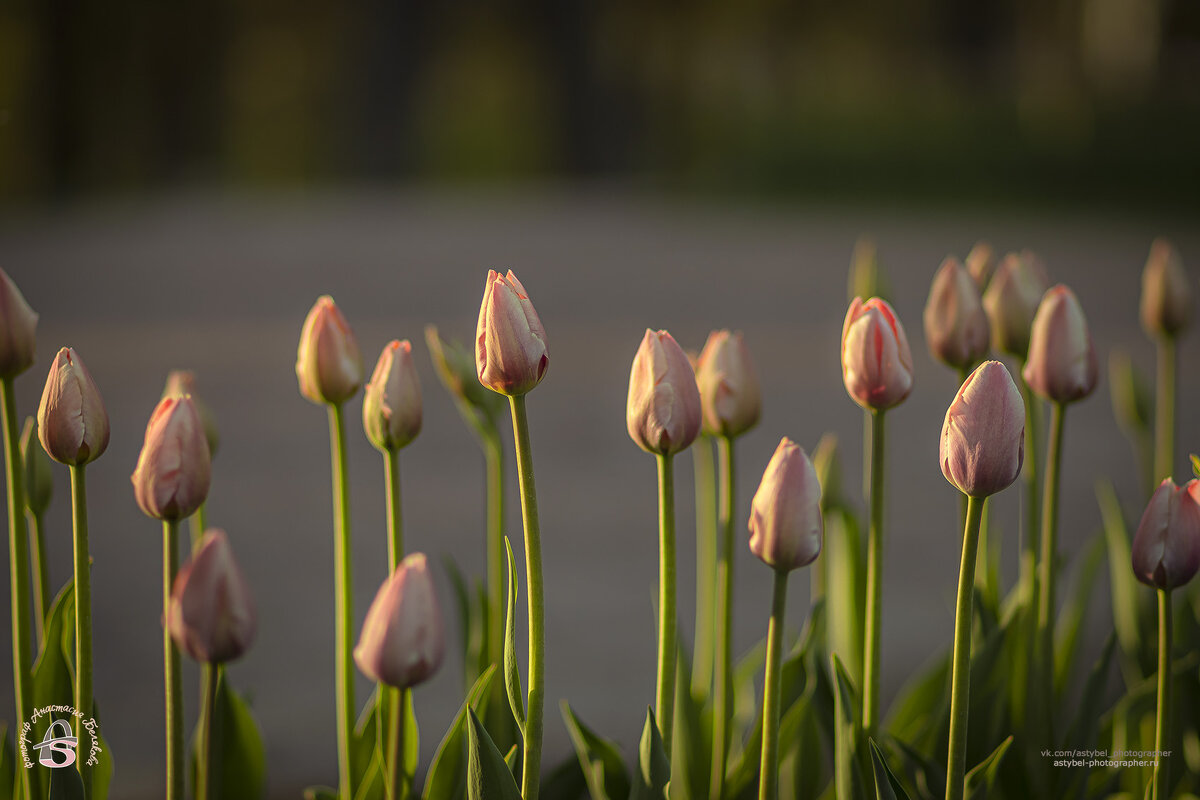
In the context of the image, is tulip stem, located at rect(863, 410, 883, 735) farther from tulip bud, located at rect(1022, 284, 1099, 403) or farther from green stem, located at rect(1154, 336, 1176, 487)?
green stem, located at rect(1154, 336, 1176, 487)

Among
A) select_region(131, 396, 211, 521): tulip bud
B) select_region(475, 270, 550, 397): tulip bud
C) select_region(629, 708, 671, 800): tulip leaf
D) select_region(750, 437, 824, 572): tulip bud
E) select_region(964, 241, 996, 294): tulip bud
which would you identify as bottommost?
select_region(629, 708, 671, 800): tulip leaf

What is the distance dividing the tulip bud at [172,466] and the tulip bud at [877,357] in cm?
41

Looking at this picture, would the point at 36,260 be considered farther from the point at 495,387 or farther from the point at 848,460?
the point at 495,387

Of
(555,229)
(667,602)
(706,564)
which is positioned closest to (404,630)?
(667,602)

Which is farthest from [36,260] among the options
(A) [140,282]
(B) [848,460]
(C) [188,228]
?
(B) [848,460]

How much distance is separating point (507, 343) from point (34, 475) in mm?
450

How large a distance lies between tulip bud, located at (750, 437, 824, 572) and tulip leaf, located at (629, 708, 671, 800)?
0.55 ft

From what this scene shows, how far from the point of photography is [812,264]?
33.2ft

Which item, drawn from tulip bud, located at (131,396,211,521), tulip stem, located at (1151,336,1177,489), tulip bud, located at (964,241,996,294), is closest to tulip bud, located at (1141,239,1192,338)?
tulip stem, located at (1151,336,1177,489)

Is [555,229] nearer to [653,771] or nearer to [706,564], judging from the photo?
[706,564]

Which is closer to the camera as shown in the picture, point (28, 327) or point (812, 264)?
point (28, 327)

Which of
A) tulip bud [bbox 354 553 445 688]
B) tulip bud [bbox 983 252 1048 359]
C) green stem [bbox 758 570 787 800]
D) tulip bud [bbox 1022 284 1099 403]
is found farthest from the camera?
tulip bud [bbox 983 252 1048 359]

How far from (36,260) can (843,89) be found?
1323cm

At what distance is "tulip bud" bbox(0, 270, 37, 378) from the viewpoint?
69 centimetres
